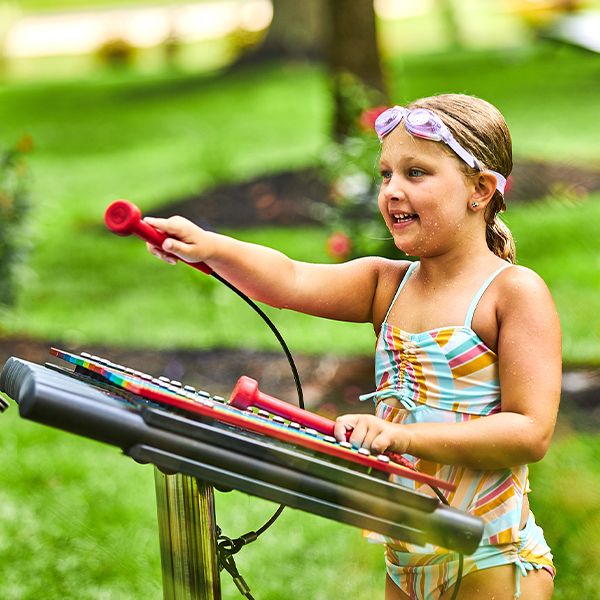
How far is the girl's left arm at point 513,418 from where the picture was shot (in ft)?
6.49

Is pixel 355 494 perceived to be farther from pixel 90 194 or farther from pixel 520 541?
pixel 90 194

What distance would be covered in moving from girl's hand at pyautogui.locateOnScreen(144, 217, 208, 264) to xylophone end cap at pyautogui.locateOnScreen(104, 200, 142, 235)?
11cm

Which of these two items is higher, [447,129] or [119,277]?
[447,129]

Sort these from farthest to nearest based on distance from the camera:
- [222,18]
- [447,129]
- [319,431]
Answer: [222,18] < [447,129] < [319,431]

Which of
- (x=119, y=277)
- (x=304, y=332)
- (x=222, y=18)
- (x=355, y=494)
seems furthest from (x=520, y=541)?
(x=222, y=18)

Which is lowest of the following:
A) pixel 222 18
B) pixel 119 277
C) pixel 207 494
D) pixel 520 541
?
pixel 222 18

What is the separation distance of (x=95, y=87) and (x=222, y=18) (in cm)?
830

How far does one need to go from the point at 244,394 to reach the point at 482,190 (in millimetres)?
629

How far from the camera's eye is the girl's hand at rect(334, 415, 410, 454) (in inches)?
75.5

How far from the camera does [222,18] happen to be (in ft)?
80.5

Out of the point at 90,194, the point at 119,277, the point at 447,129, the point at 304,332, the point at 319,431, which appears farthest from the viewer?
the point at 90,194

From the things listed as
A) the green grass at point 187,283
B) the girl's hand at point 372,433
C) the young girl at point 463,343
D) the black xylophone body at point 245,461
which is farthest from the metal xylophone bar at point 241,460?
Result: the green grass at point 187,283

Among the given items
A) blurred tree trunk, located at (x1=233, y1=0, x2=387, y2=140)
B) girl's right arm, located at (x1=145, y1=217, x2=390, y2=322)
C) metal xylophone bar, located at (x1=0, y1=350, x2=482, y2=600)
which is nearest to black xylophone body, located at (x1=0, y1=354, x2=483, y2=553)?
metal xylophone bar, located at (x1=0, y1=350, x2=482, y2=600)

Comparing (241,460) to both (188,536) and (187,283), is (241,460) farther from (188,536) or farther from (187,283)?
(187,283)
